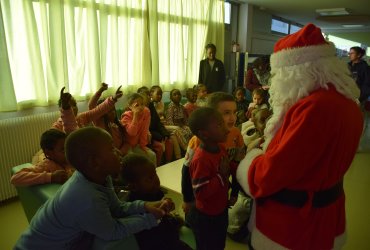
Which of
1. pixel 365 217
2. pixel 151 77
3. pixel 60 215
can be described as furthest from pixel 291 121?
pixel 151 77

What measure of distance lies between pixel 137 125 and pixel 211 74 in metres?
2.48

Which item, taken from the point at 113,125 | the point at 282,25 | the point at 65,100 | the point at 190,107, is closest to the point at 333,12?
the point at 282,25

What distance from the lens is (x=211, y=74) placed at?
16.4 feet

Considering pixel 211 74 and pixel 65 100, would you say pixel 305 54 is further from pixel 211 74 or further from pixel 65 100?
pixel 211 74

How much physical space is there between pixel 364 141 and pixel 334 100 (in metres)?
5.00

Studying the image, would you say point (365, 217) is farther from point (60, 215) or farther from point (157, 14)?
point (157, 14)

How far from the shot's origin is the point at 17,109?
287 centimetres

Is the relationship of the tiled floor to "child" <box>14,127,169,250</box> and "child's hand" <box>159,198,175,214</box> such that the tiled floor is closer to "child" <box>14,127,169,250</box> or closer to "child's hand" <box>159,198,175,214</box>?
"child's hand" <box>159,198,175,214</box>

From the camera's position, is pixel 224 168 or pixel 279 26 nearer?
pixel 224 168

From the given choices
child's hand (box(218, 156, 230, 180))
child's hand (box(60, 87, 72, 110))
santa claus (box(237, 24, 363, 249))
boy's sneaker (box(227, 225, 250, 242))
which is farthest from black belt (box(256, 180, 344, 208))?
child's hand (box(60, 87, 72, 110))

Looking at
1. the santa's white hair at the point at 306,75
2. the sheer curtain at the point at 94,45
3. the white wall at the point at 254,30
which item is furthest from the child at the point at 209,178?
the white wall at the point at 254,30

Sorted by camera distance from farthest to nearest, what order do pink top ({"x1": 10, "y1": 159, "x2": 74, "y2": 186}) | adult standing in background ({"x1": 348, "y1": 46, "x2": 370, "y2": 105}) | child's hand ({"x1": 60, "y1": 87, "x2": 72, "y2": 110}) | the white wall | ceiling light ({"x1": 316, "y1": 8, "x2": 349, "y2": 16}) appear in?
ceiling light ({"x1": 316, "y1": 8, "x2": 349, "y2": 16}), the white wall, adult standing in background ({"x1": 348, "y1": 46, "x2": 370, "y2": 105}), child's hand ({"x1": 60, "y1": 87, "x2": 72, "y2": 110}), pink top ({"x1": 10, "y1": 159, "x2": 74, "y2": 186})

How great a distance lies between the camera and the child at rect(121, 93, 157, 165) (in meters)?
2.92

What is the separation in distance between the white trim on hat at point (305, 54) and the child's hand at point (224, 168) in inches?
21.7
